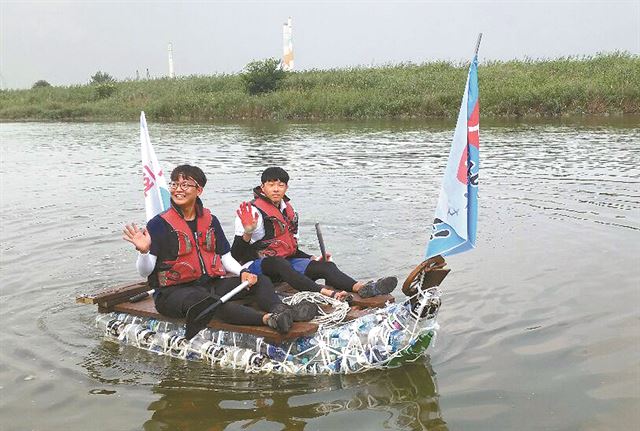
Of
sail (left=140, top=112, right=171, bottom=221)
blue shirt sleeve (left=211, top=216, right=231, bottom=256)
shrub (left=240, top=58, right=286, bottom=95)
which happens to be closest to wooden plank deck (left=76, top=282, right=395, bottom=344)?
blue shirt sleeve (left=211, top=216, right=231, bottom=256)

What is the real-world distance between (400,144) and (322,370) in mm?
15531

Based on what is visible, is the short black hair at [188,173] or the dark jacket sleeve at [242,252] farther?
the dark jacket sleeve at [242,252]

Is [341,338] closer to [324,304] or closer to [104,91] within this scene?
[324,304]

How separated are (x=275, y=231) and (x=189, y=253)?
3.15ft

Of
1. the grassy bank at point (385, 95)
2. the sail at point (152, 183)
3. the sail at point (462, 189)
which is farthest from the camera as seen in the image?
the grassy bank at point (385, 95)

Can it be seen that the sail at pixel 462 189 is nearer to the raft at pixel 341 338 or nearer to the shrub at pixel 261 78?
the raft at pixel 341 338

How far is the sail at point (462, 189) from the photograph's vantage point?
15.4 ft

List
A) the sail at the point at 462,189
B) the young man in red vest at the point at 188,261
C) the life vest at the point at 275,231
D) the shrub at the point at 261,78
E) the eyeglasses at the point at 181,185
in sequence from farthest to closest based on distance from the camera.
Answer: the shrub at the point at 261,78 → the life vest at the point at 275,231 → the eyeglasses at the point at 181,185 → the young man in red vest at the point at 188,261 → the sail at the point at 462,189

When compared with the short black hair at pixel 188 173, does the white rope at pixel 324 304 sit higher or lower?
lower

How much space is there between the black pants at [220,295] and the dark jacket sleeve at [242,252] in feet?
1.63

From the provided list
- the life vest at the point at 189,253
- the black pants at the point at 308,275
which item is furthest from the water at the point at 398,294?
the black pants at the point at 308,275

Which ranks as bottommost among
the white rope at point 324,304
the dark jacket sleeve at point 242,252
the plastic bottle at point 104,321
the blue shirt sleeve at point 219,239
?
the plastic bottle at point 104,321

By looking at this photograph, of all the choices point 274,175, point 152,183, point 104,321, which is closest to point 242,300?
point 274,175

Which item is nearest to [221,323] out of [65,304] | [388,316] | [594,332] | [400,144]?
[388,316]
